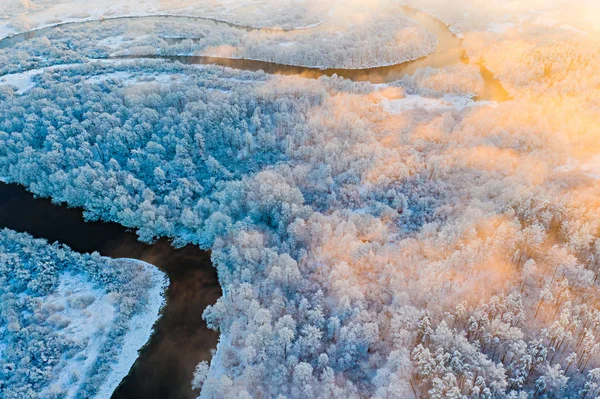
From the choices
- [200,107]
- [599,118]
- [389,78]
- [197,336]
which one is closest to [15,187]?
[200,107]

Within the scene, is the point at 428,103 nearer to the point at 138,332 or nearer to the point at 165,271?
the point at 165,271

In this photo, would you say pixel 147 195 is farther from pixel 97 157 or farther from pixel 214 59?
pixel 214 59

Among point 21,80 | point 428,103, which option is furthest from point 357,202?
point 21,80

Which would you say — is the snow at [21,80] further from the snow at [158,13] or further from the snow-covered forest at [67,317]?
the snow at [158,13]

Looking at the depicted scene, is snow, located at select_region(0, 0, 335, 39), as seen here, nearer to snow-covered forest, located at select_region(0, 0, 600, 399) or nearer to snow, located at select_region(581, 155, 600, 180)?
snow-covered forest, located at select_region(0, 0, 600, 399)

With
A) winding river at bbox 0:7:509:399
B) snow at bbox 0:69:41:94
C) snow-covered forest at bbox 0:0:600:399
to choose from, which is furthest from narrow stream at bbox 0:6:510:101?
winding river at bbox 0:7:509:399

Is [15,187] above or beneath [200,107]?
beneath

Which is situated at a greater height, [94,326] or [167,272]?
[94,326]
